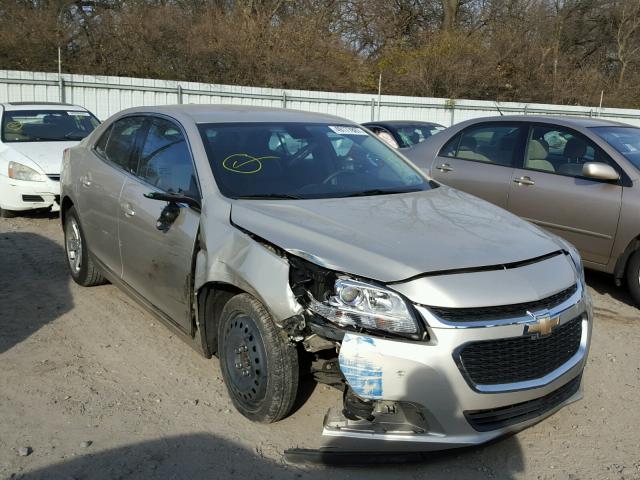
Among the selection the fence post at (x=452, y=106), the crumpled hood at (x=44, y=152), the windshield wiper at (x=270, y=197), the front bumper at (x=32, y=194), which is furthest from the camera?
the fence post at (x=452, y=106)

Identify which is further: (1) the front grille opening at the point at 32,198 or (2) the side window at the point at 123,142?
(1) the front grille opening at the point at 32,198

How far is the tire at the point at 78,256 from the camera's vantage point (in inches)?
211

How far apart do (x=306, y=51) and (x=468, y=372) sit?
22.3 metres

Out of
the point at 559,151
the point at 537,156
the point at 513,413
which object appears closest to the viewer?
the point at 513,413

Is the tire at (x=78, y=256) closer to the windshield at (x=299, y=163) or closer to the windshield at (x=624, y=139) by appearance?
the windshield at (x=299, y=163)

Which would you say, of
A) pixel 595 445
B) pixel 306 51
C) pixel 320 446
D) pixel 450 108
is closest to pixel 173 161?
pixel 320 446

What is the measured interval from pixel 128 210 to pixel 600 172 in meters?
3.98

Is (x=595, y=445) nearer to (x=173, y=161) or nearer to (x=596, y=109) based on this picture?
(x=173, y=161)

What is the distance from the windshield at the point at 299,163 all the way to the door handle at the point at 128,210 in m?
0.75

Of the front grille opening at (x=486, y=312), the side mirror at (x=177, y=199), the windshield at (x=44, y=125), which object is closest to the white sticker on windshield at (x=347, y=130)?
the side mirror at (x=177, y=199)

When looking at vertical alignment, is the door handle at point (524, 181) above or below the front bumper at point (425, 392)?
above

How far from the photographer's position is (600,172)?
5527mm

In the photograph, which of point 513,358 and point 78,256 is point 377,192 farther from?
point 78,256

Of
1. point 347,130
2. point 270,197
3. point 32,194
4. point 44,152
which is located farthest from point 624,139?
point 44,152
